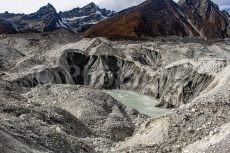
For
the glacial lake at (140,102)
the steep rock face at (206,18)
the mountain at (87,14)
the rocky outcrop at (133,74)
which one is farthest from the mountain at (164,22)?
the mountain at (87,14)

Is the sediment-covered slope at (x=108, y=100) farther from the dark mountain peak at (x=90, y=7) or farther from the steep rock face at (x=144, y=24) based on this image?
the dark mountain peak at (x=90, y=7)

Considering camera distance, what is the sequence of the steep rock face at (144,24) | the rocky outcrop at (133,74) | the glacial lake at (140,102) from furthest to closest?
the steep rock face at (144,24) → the rocky outcrop at (133,74) → the glacial lake at (140,102)

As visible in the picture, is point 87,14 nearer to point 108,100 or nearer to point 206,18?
point 206,18

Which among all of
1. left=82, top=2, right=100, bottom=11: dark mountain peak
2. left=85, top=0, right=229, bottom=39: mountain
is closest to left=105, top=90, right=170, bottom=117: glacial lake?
left=85, top=0, right=229, bottom=39: mountain

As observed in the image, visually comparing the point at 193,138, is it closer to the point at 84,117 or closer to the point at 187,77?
the point at 84,117

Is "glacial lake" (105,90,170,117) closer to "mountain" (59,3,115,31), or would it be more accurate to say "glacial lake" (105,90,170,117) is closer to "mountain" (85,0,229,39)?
"mountain" (85,0,229,39)

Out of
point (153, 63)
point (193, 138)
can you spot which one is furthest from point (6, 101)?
point (153, 63)

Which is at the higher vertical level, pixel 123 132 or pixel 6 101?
pixel 6 101

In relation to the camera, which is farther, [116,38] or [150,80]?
[116,38]
